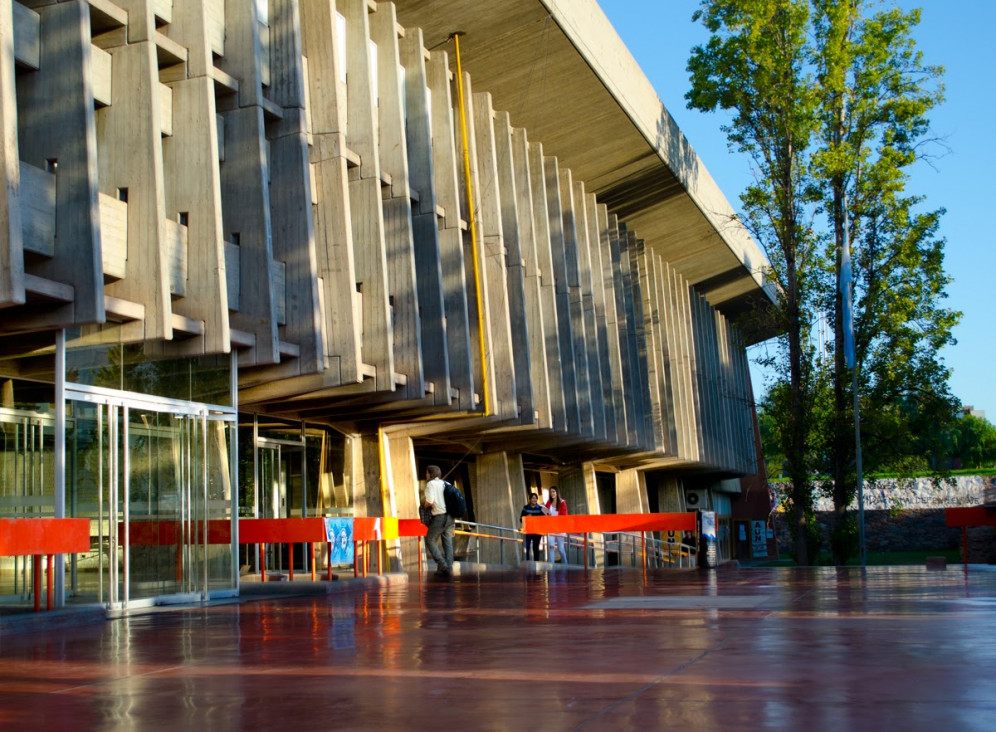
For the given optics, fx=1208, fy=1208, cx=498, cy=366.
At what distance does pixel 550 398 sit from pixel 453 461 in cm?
580

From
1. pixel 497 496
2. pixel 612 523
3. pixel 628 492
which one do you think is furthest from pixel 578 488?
A: pixel 612 523

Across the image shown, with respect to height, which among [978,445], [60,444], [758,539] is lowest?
[758,539]

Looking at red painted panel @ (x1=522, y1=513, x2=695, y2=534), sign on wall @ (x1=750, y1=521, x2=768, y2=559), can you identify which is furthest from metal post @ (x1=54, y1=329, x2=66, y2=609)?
sign on wall @ (x1=750, y1=521, x2=768, y2=559)

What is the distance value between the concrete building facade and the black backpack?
2.39 meters

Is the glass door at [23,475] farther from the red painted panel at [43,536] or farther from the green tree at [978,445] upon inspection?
the green tree at [978,445]

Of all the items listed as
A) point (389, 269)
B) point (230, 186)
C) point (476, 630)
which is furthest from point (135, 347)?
point (389, 269)

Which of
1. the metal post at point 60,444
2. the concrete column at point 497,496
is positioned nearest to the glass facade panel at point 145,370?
the metal post at point 60,444

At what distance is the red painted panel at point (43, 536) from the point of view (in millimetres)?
11586

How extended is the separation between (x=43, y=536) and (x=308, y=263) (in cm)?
788

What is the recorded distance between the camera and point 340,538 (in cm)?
1859

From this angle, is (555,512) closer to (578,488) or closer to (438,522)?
(438,522)

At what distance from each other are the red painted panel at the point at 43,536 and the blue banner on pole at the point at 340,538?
5.17m

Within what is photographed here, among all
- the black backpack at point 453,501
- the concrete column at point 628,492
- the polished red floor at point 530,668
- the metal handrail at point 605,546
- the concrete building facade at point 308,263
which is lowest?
the polished red floor at point 530,668

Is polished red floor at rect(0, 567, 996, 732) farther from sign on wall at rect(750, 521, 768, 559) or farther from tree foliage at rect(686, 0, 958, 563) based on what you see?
sign on wall at rect(750, 521, 768, 559)
